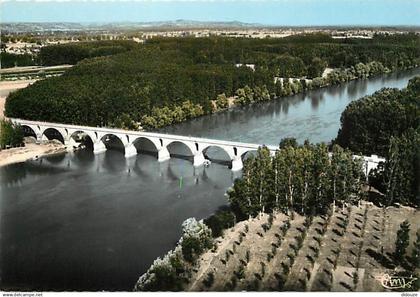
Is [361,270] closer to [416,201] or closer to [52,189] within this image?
[416,201]

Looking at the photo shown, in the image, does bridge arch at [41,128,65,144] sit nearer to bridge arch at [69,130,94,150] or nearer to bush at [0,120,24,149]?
bridge arch at [69,130,94,150]

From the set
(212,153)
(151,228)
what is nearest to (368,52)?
(212,153)

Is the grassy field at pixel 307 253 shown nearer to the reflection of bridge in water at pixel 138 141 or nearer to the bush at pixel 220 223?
the bush at pixel 220 223

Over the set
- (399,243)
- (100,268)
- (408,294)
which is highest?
(408,294)

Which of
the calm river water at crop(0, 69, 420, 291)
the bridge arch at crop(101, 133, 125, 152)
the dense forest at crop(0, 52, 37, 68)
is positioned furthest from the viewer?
the dense forest at crop(0, 52, 37, 68)

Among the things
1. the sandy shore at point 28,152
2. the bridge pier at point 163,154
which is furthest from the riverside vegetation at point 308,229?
the sandy shore at point 28,152

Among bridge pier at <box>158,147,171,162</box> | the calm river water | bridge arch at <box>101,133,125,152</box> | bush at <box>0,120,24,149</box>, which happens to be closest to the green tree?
the calm river water
